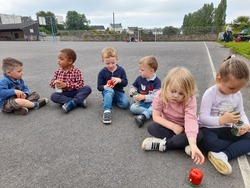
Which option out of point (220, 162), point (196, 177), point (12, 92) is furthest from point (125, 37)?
point (196, 177)

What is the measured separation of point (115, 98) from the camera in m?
3.92

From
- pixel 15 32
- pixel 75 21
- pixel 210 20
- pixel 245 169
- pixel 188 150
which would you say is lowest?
pixel 245 169

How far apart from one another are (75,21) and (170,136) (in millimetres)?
100375

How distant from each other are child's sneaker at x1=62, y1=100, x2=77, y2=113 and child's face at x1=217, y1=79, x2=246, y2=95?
245 cm

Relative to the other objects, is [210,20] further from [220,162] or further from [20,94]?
[220,162]

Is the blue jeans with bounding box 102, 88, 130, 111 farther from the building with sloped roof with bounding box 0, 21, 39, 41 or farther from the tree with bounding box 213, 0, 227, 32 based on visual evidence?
the building with sloped roof with bounding box 0, 21, 39, 41

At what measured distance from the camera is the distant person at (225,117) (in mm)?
2143

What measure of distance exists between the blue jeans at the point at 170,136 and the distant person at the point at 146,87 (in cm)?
63

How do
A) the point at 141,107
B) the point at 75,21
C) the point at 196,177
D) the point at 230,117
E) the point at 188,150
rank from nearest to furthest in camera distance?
the point at 196,177 < the point at 230,117 < the point at 188,150 < the point at 141,107 < the point at 75,21

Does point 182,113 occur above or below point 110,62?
below

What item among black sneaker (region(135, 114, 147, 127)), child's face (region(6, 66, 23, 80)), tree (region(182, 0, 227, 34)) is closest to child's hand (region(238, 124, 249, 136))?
black sneaker (region(135, 114, 147, 127))

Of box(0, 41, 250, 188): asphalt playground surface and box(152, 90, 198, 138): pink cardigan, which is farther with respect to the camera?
box(152, 90, 198, 138): pink cardigan

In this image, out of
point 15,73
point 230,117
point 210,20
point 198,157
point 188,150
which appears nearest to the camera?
point 198,157

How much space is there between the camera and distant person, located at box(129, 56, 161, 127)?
3.31 meters
